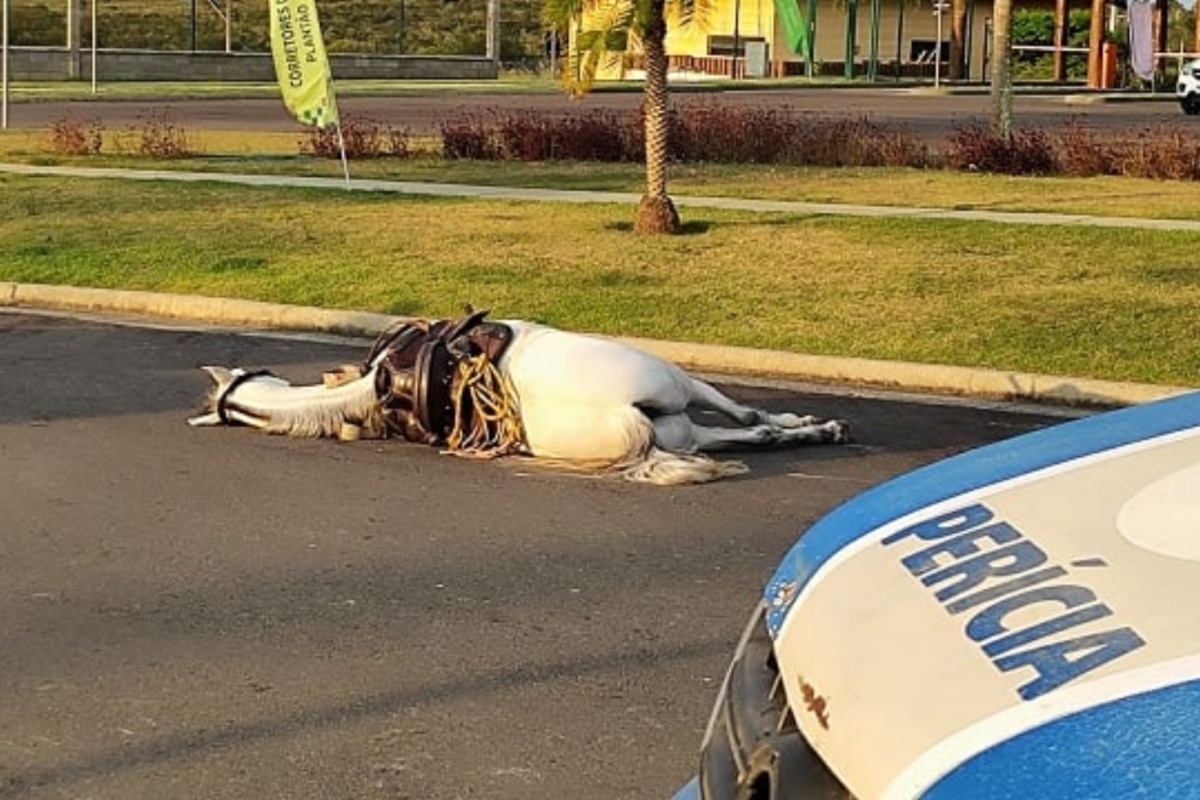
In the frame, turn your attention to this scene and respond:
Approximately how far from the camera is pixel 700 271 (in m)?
13.9

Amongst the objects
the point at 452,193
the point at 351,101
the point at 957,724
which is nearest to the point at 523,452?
the point at 957,724

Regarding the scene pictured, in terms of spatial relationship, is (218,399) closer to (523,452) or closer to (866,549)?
(523,452)

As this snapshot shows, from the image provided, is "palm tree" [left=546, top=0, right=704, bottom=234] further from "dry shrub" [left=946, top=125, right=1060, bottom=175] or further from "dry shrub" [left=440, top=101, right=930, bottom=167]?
"dry shrub" [left=440, top=101, right=930, bottom=167]

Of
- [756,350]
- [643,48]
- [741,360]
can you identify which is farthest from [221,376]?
[643,48]

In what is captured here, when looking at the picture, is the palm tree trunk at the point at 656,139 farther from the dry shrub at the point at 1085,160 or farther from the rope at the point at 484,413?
the rope at the point at 484,413

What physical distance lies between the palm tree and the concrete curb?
345 cm

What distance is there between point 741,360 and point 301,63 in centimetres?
890

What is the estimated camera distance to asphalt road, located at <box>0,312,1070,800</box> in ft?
17.3

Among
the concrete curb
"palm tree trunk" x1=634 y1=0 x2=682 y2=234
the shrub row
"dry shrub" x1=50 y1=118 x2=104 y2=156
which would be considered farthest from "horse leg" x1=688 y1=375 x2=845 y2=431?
"dry shrub" x1=50 y1=118 x2=104 y2=156

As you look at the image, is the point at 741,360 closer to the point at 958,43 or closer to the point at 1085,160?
the point at 1085,160

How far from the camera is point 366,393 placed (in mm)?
8859

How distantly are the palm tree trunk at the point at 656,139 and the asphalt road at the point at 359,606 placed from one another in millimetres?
5588

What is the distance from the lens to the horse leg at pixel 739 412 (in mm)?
8602

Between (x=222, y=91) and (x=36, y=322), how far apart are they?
118ft
